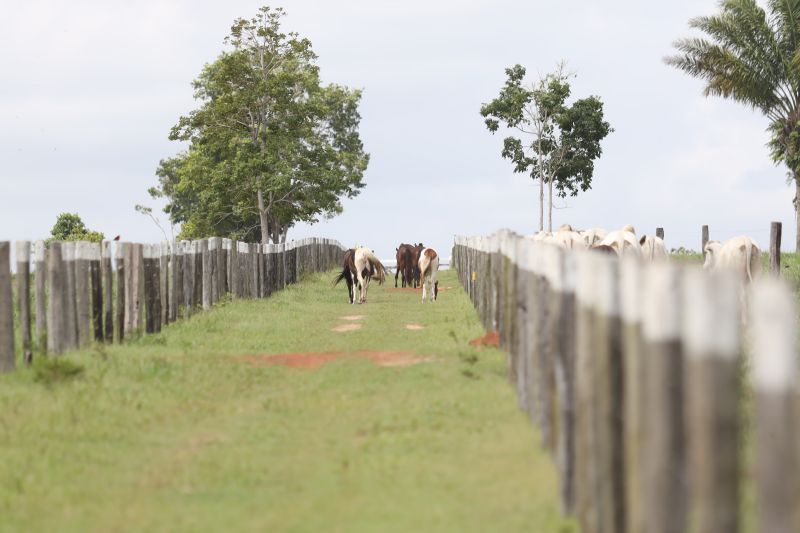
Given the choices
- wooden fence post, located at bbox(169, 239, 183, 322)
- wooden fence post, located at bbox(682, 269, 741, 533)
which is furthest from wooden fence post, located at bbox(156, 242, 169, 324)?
wooden fence post, located at bbox(682, 269, 741, 533)

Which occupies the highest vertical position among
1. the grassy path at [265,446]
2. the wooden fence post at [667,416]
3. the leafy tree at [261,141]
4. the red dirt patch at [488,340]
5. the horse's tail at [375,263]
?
the leafy tree at [261,141]

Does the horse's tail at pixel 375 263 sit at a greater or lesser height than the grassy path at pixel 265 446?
greater

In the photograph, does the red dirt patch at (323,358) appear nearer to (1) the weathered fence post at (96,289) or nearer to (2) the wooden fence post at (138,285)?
(1) the weathered fence post at (96,289)

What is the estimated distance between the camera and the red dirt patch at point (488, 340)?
55.1 ft

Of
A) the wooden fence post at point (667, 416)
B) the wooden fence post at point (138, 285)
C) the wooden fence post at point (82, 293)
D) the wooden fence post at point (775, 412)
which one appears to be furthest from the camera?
the wooden fence post at point (138, 285)

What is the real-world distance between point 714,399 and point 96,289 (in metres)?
13.8

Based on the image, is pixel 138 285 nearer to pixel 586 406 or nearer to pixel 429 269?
pixel 429 269

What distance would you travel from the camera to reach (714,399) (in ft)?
15.1

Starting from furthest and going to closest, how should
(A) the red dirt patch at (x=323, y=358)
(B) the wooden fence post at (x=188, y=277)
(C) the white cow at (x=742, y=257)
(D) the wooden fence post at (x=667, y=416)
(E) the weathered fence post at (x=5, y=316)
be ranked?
1. (B) the wooden fence post at (x=188, y=277)
2. (C) the white cow at (x=742, y=257)
3. (A) the red dirt patch at (x=323, y=358)
4. (E) the weathered fence post at (x=5, y=316)
5. (D) the wooden fence post at (x=667, y=416)

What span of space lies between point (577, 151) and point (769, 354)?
207 ft

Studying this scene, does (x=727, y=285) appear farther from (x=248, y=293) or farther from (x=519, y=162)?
(x=519, y=162)

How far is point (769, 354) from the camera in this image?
13.9ft

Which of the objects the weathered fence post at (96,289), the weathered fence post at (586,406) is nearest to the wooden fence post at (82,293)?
the weathered fence post at (96,289)

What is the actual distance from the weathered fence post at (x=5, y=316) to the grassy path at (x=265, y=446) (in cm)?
48
